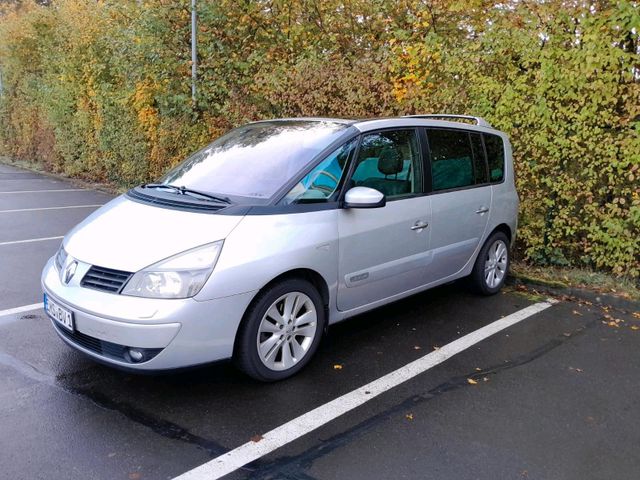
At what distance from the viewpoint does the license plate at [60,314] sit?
137 inches

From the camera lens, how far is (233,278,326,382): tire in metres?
3.54

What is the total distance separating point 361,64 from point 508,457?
5.88 meters

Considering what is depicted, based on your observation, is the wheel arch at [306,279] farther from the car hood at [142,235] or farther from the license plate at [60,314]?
the license plate at [60,314]

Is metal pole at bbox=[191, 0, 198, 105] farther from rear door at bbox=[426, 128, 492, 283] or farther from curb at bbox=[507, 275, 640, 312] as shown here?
curb at bbox=[507, 275, 640, 312]

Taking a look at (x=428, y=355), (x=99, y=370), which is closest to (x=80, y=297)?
(x=99, y=370)

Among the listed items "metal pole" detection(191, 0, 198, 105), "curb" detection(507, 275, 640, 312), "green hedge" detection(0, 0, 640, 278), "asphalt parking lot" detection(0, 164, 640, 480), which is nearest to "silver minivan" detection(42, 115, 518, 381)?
"asphalt parking lot" detection(0, 164, 640, 480)

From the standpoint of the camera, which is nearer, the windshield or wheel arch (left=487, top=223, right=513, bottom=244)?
the windshield

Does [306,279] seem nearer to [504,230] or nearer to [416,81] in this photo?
[504,230]

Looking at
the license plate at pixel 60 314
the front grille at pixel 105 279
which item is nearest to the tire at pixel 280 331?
the front grille at pixel 105 279

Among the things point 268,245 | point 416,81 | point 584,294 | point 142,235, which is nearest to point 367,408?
point 268,245

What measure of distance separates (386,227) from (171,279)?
1694 millimetres

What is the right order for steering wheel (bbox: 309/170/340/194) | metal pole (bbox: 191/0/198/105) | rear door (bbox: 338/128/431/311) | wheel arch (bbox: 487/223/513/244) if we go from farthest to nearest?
metal pole (bbox: 191/0/198/105)
wheel arch (bbox: 487/223/513/244)
rear door (bbox: 338/128/431/311)
steering wheel (bbox: 309/170/340/194)

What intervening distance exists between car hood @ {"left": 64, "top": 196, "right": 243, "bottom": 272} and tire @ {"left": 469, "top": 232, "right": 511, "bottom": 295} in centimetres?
284

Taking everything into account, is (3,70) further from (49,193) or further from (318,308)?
(318,308)
